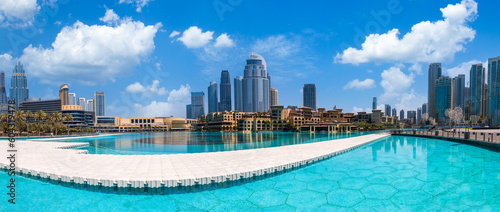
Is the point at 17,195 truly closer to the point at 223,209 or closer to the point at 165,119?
the point at 223,209

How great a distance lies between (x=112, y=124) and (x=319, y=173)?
164284mm

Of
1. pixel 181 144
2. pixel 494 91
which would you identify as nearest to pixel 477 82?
pixel 494 91

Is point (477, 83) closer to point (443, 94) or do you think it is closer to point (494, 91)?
point (443, 94)

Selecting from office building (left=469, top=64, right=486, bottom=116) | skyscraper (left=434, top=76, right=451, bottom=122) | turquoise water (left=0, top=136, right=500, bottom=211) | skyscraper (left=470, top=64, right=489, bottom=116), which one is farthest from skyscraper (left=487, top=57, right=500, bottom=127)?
turquoise water (left=0, top=136, right=500, bottom=211)

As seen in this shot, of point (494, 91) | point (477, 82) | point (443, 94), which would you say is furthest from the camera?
point (443, 94)

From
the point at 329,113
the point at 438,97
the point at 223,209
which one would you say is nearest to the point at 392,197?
the point at 223,209

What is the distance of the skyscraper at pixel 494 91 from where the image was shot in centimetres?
12406

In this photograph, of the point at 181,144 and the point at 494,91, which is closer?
the point at 181,144

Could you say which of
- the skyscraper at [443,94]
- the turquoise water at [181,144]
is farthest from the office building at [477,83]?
the turquoise water at [181,144]

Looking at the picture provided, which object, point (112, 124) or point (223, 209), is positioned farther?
point (112, 124)

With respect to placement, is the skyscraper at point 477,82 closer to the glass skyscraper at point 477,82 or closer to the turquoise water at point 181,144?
the glass skyscraper at point 477,82

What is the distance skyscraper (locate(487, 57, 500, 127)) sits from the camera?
124 meters

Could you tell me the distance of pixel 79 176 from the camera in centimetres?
1216

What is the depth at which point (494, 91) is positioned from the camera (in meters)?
138
